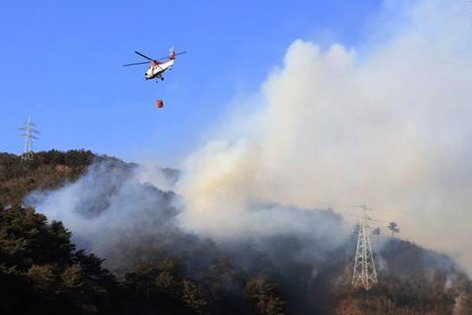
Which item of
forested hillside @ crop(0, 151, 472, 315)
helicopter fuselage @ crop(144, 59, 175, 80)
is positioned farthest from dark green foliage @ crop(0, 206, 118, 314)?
helicopter fuselage @ crop(144, 59, 175, 80)

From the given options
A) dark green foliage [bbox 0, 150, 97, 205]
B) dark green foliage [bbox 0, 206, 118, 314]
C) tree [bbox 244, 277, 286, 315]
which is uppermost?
dark green foliage [bbox 0, 150, 97, 205]

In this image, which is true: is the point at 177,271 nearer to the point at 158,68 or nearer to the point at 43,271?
the point at 43,271

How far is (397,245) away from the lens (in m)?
191

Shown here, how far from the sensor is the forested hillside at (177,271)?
234 ft

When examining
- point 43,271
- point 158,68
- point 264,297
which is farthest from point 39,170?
point 158,68

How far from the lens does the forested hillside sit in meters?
71.4

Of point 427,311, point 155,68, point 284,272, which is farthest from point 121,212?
point 155,68

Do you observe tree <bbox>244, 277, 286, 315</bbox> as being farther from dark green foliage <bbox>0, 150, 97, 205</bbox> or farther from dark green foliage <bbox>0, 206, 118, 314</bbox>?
dark green foliage <bbox>0, 150, 97, 205</bbox>

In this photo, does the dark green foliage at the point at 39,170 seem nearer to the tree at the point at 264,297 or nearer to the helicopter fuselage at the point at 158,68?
the tree at the point at 264,297

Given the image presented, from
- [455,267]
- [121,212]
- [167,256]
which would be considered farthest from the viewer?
[455,267]

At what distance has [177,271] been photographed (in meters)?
106

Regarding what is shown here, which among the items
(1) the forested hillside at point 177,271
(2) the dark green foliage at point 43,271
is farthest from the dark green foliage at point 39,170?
(2) the dark green foliage at point 43,271

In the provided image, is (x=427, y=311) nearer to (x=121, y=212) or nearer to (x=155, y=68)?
(x=121, y=212)

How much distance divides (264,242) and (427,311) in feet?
114
